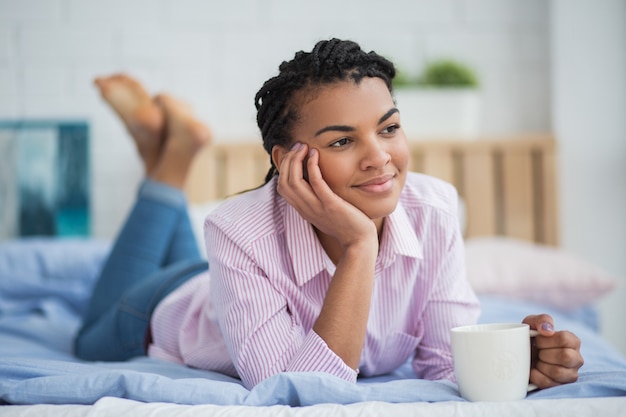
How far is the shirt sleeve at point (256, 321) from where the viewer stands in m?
0.99

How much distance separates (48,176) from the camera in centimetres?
270

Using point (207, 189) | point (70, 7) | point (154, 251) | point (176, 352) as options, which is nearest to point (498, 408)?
point (176, 352)

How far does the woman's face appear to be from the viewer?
1021 millimetres

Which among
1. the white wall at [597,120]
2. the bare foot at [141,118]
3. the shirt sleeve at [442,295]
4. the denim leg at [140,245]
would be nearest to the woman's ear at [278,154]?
the shirt sleeve at [442,295]

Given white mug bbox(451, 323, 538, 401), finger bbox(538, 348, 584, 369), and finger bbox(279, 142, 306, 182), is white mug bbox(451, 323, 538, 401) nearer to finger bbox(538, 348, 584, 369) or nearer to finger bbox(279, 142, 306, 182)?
finger bbox(538, 348, 584, 369)

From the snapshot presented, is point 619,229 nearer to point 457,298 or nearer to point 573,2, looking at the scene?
point 573,2

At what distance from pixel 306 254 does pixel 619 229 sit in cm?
191

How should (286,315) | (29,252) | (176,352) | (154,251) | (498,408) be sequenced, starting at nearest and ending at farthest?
(498,408), (286,315), (176,352), (154,251), (29,252)

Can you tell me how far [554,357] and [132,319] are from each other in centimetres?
82

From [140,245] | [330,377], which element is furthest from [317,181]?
[140,245]

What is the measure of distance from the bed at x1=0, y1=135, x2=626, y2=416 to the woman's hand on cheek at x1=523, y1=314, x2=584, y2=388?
0.03 m

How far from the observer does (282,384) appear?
889mm

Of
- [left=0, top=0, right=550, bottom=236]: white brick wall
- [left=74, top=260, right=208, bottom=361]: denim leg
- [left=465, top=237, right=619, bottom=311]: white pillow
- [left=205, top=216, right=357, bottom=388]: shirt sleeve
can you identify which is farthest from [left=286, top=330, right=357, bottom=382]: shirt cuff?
[left=0, top=0, right=550, bottom=236]: white brick wall

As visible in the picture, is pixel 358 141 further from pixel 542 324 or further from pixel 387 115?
pixel 542 324
